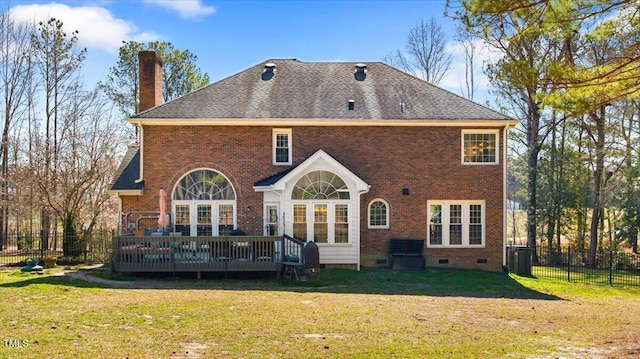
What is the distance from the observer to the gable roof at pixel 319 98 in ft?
70.3

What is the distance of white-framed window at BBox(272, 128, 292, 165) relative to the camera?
845 inches

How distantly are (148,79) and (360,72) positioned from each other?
28.9 feet

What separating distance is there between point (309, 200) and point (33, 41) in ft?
71.3

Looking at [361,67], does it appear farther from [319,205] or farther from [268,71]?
[319,205]

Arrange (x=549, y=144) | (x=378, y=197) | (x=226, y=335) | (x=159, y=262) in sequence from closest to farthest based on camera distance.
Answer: (x=226, y=335), (x=159, y=262), (x=378, y=197), (x=549, y=144)

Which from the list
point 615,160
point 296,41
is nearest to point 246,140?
point 296,41

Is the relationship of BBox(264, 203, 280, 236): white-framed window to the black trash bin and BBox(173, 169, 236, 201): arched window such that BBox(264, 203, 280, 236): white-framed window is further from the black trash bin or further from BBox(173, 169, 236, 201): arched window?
the black trash bin

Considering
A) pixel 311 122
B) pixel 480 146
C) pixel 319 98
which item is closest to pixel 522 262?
pixel 480 146

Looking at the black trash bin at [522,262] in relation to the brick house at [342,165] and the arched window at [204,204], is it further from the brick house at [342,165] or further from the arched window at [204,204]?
the arched window at [204,204]

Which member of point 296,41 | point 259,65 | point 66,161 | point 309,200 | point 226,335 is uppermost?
point 296,41

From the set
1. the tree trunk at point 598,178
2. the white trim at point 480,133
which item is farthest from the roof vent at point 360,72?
the tree trunk at point 598,178

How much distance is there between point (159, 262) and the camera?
17.6 meters

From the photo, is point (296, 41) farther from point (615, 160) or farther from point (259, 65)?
point (615, 160)

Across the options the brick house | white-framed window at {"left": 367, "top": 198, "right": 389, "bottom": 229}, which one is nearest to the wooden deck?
the brick house
